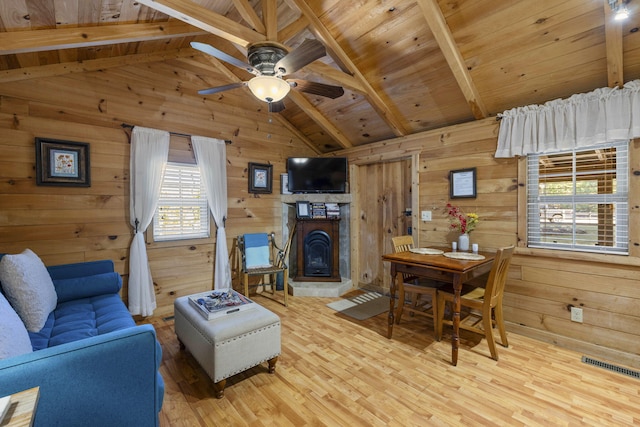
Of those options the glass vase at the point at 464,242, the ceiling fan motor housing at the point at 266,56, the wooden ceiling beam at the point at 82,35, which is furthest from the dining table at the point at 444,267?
the wooden ceiling beam at the point at 82,35

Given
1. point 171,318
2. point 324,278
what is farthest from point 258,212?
point 171,318

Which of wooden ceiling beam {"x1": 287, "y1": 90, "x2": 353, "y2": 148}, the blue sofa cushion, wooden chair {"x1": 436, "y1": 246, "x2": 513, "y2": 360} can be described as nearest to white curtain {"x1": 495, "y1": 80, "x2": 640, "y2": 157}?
wooden chair {"x1": 436, "y1": 246, "x2": 513, "y2": 360}

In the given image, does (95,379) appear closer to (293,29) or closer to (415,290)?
(415,290)

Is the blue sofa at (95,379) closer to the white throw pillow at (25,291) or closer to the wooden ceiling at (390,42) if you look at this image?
the white throw pillow at (25,291)

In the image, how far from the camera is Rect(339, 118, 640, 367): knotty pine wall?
239cm

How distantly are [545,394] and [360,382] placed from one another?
4.27ft

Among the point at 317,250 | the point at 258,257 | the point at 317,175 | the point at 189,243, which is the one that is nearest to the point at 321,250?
the point at 317,250

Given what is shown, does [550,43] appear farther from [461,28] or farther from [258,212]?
[258,212]

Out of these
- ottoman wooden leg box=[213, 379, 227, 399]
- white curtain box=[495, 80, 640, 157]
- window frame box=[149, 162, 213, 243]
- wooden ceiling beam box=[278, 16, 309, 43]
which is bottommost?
ottoman wooden leg box=[213, 379, 227, 399]

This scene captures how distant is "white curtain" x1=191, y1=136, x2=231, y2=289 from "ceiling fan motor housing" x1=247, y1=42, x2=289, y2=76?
1809mm

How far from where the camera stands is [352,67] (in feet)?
10.0

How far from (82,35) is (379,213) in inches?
149

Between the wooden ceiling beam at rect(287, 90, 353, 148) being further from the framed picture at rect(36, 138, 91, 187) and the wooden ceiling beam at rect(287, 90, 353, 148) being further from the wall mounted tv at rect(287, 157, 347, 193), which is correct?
the framed picture at rect(36, 138, 91, 187)

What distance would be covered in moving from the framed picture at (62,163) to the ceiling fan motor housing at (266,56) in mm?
2115
